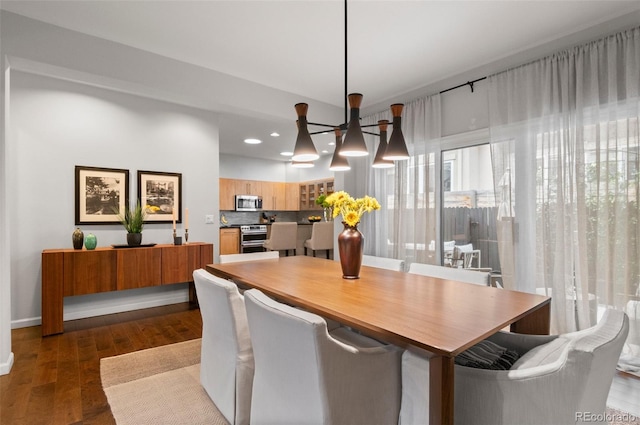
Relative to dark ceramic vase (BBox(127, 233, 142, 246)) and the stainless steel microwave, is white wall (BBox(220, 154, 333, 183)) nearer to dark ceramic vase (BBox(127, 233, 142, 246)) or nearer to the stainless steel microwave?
the stainless steel microwave

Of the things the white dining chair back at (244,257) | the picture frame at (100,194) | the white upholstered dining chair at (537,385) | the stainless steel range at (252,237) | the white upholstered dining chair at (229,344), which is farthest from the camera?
the stainless steel range at (252,237)

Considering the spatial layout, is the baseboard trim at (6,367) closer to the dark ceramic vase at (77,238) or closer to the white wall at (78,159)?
the white wall at (78,159)

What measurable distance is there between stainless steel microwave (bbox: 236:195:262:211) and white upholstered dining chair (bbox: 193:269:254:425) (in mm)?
5886

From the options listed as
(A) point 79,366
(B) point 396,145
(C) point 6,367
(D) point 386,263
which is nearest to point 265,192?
(D) point 386,263

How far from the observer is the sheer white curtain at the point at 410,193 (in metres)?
3.58

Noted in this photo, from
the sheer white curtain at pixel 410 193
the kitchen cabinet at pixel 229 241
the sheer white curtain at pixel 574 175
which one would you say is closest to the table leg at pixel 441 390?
the sheer white curtain at pixel 574 175

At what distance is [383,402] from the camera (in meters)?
1.31

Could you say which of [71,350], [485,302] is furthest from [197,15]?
[71,350]

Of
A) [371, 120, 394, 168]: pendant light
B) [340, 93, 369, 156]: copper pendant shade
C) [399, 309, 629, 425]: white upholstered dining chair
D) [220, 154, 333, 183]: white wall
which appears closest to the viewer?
[399, 309, 629, 425]: white upholstered dining chair

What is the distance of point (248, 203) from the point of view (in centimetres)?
774

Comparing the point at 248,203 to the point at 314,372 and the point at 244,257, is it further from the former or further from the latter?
the point at 314,372

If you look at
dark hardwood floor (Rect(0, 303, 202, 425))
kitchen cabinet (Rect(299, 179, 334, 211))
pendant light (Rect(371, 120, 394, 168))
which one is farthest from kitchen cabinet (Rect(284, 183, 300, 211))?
pendant light (Rect(371, 120, 394, 168))

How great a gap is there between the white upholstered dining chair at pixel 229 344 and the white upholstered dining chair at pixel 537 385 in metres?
0.83

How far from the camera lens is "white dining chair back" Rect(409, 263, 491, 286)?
2092 mm
